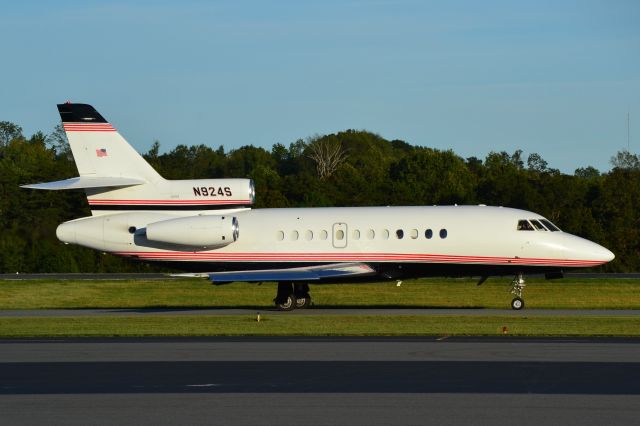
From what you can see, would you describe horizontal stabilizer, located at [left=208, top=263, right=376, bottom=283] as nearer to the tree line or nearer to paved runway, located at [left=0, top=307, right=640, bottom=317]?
paved runway, located at [left=0, top=307, right=640, bottom=317]

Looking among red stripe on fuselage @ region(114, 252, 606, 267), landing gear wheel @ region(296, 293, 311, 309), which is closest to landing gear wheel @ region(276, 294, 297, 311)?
landing gear wheel @ region(296, 293, 311, 309)

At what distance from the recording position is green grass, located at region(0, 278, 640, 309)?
131 ft

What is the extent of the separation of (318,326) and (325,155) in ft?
311

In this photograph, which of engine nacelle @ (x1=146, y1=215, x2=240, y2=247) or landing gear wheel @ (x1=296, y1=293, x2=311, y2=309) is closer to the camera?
engine nacelle @ (x1=146, y1=215, x2=240, y2=247)

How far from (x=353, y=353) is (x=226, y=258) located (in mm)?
15359

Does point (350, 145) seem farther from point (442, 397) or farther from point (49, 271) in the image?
point (442, 397)

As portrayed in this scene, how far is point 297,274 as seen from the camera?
1344 inches

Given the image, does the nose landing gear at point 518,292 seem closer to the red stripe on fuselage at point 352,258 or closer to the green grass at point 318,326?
the red stripe on fuselage at point 352,258

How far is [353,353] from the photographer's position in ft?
69.3

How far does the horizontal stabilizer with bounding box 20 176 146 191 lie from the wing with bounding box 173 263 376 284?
4.14 metres

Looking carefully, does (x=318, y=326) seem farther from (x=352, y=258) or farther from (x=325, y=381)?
(x=325, y=381)

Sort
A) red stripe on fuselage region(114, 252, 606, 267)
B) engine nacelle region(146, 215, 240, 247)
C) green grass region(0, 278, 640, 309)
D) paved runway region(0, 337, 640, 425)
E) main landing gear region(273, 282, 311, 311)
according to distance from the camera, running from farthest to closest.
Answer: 1. green grass region(0, 278, 640, 309)
2. main landing gear region(273, 282, 311, 311)
3. engine nacelle region(146, 215, 240, 247)
4. red stripe on fuselage region(114, 252, 606, 267)
5. paved runway region(0, 337, 640, 425)

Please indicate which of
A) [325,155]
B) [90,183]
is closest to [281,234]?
[90,183]

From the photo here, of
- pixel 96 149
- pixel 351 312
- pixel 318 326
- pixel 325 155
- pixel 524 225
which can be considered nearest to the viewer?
pixel 318 326
